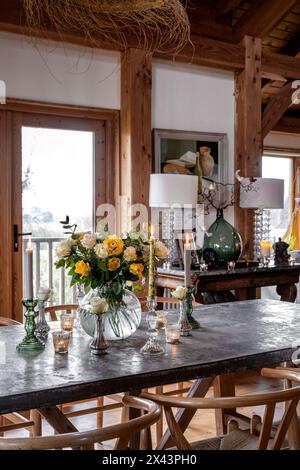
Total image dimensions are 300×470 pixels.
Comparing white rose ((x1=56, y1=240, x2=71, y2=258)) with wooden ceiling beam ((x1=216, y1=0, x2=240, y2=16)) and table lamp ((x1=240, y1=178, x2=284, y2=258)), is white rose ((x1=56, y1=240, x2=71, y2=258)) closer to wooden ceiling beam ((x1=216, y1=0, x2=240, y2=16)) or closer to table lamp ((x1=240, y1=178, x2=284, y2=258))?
table lamp ((x1=240, y1=178, x2=284, y2=258))

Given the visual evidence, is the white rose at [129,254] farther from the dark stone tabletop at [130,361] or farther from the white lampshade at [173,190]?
the white lampshade at [173,190]

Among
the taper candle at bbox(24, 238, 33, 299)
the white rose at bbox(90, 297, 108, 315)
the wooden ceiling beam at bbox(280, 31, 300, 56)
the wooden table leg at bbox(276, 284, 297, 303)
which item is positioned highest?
the wooden ceiling beam at bbox(280, 31, 300, 56)

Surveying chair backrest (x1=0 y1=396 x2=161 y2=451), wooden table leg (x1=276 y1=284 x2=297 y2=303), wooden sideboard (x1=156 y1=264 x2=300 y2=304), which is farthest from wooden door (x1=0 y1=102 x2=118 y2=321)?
chair backrest (x1=0 y1=396 x2=161 y2=451)

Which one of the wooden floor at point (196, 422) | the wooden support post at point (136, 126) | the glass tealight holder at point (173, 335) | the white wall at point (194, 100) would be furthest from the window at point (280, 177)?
the glass tealight holder at point (173, 335)

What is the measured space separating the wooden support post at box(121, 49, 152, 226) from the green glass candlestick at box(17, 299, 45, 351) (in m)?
2.74

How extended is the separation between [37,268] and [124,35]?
208cm

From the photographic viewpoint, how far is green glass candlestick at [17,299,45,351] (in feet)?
7.45

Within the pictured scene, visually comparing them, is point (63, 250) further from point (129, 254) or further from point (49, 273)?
point (49, 273)

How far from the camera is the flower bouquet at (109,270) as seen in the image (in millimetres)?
2305

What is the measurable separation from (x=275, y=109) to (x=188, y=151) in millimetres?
1253

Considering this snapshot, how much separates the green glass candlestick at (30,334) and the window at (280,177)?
7.43 meters

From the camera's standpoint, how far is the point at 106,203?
16.6ft

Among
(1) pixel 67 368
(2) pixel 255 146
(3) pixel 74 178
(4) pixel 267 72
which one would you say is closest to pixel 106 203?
(3) pixel 74 178
